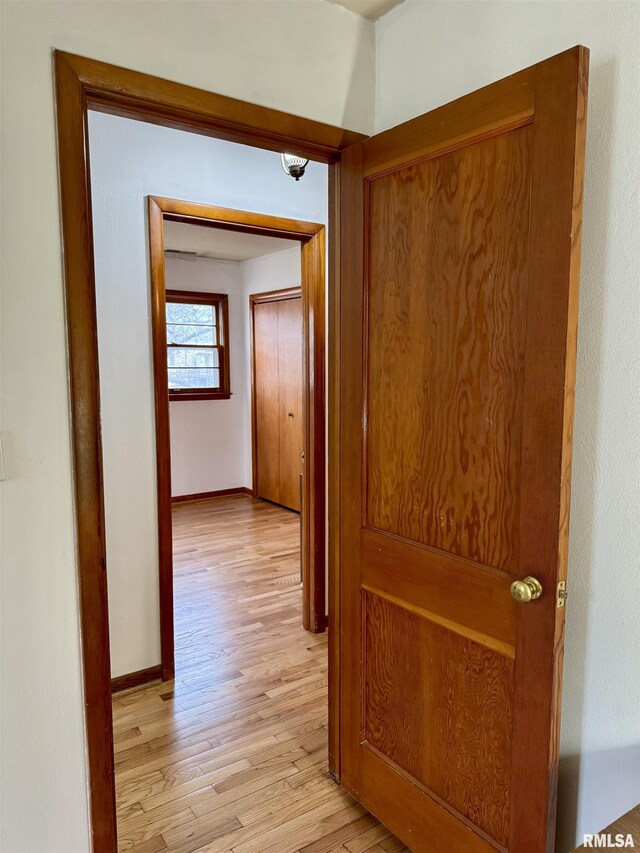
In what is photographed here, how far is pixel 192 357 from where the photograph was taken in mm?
5824

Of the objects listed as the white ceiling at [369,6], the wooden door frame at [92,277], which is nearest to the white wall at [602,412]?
the white ceiling at [369,6]

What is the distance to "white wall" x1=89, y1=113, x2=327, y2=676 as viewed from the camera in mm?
2387

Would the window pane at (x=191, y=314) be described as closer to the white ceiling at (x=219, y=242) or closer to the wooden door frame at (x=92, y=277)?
the white ceiling at (x=219, y=242)

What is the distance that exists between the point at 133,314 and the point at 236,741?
180cm

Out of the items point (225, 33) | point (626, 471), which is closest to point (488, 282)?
point (626, 471)

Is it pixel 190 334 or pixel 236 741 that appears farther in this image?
pixel 190 334

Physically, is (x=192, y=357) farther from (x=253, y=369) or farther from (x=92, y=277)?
(x=92, y=277)

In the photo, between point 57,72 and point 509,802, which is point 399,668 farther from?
point 57,72

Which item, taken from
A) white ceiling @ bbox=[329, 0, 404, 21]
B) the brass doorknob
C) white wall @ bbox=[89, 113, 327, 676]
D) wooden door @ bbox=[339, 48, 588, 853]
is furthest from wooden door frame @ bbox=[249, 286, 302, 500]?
the brass doorknob

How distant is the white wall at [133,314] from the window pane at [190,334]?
314cm

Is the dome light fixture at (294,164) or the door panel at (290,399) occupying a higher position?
the dome light fixture at (294,164)

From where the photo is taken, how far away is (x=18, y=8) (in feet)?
3.95

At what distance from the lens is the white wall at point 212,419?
224 inches

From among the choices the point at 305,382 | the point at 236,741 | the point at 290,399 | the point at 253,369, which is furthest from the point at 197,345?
the point at 236,741
